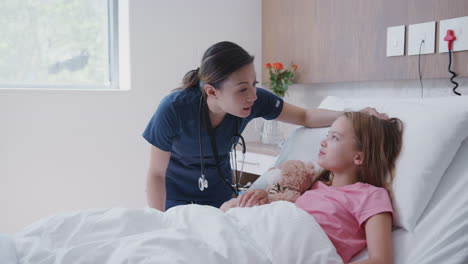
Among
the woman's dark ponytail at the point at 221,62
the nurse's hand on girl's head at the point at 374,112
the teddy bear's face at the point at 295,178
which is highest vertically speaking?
the woman's dark ponytail at the point at 221,62

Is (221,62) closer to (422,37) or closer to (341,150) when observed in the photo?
→ (341,150)

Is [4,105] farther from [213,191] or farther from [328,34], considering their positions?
[328,34]

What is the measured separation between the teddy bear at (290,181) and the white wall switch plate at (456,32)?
847 mm

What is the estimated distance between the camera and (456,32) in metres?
1.69

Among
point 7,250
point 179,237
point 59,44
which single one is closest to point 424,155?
point 179,237

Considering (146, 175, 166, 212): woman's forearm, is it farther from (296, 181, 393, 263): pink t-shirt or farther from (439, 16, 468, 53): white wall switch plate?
(439, 16, 468, 53): white wall switch plate

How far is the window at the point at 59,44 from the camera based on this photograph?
239 cm

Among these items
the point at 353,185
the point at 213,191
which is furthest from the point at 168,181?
the point at 353,185

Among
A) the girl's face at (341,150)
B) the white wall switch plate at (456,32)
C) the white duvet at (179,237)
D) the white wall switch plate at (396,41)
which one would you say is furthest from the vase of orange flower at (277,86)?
the white duvet at (179,237)

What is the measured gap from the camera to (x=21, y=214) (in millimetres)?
2248

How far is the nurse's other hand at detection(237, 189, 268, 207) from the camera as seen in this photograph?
4.25 ft

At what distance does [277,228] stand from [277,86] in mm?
1657

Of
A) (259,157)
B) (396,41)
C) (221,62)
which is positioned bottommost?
(259,157)

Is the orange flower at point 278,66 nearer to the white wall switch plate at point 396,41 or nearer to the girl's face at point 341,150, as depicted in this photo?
the white wall switch plate at point 396,41
